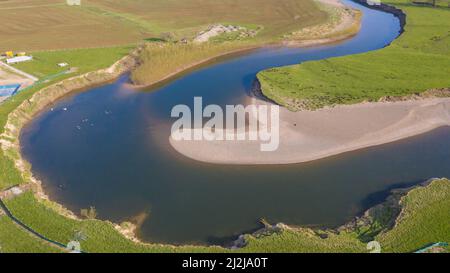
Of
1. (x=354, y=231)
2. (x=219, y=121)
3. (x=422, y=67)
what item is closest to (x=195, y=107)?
(x=219, y=121)

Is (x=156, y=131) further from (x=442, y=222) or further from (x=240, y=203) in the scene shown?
(x=442, y=222)

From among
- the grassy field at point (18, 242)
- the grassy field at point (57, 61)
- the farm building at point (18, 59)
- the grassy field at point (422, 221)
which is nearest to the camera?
the grassy field at point (18, 242)

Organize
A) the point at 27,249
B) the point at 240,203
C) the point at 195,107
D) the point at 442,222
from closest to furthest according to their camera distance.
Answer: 1. the point at 27,249
2. the point at 442,222
3. the point at 240,203
4. the point at 195,107

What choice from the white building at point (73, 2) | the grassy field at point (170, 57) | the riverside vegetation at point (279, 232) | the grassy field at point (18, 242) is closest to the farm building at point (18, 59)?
the grassy field at point (170, 57)

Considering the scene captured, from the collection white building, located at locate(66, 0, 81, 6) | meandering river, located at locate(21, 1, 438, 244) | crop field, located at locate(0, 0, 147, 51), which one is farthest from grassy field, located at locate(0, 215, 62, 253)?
white building, located at locate(66, 0, 81, 6)

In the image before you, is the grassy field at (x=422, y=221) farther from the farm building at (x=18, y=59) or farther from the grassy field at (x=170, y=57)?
the farm building at (x=18, y=59)

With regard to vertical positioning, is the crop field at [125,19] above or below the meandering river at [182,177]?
above

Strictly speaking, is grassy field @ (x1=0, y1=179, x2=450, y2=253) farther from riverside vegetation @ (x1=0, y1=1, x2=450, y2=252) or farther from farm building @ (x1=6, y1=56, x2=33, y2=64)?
farm building @ (x1=6, y1=56, x2=33, y2=64)
